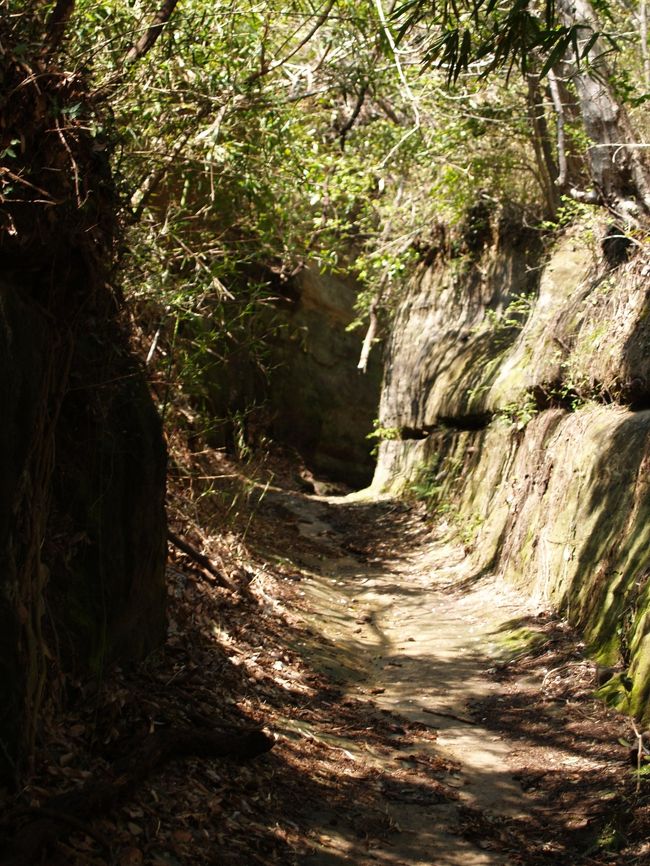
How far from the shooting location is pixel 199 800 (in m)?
4.34

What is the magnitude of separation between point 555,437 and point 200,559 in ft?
13.3

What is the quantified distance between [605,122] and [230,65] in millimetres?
4217

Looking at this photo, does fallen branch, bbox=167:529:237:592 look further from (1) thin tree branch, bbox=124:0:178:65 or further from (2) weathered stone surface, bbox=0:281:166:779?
(1) thin tree branch, bbox=124:0:178:65

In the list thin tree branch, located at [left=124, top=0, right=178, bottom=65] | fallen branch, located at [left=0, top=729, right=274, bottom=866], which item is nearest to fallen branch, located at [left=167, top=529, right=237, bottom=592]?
fallen branch, located at [left=0, top=729, right=274, bottom=866]

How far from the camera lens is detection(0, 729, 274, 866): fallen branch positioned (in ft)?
10.6

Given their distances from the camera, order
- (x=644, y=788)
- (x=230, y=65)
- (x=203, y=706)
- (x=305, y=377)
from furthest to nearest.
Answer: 1. (x=305, y=377)
2. (x=230, y=65)
3. (x=203, y=706)
4. (x=644, y=788)

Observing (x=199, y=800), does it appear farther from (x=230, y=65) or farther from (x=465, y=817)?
(x=230, y=65)

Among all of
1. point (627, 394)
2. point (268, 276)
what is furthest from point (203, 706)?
point (268, 276)

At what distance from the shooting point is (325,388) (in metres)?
22.0

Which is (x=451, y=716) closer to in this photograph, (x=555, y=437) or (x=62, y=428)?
(x=62, y=428)

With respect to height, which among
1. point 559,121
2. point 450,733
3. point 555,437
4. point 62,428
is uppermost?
point 559,121

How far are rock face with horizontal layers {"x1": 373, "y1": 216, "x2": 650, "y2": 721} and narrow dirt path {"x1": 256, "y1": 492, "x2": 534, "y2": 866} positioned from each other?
0.68 meters

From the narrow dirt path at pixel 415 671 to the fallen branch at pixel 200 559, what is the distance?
81 centimetres

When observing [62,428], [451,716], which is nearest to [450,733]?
[451,716]
